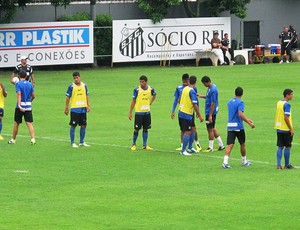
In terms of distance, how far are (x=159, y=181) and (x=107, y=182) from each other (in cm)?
117

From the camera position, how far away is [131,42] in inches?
2067

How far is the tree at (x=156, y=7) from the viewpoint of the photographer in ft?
176

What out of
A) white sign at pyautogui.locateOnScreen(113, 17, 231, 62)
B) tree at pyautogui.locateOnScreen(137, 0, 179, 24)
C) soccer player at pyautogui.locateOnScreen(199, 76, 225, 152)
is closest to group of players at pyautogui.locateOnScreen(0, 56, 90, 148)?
soccer player at pyautogui.locateOnScreen(199, 76, 225, 152)

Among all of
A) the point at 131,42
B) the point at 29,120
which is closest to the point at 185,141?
the point at 29,120

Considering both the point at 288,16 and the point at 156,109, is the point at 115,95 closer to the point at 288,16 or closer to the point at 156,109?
the point at 156,109

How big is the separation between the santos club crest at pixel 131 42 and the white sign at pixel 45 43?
7.38ft

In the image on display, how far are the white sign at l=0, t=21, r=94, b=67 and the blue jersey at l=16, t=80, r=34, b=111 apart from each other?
859 inches

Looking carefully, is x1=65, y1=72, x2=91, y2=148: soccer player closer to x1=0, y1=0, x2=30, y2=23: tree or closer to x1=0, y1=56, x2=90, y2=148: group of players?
x1=0, y1=56, x2=90, y2=148: group of players

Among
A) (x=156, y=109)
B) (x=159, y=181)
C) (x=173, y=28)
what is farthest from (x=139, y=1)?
(x=159, y=181)

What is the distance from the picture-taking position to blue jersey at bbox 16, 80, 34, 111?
26797 millimetres

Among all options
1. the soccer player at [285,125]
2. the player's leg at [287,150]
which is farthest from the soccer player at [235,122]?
the player's leg at [287,150]

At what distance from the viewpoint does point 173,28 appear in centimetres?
5406

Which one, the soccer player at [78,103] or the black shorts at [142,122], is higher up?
the soccer player at [78,103]

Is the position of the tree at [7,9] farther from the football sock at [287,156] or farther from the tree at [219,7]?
the football sock at [287,156]
